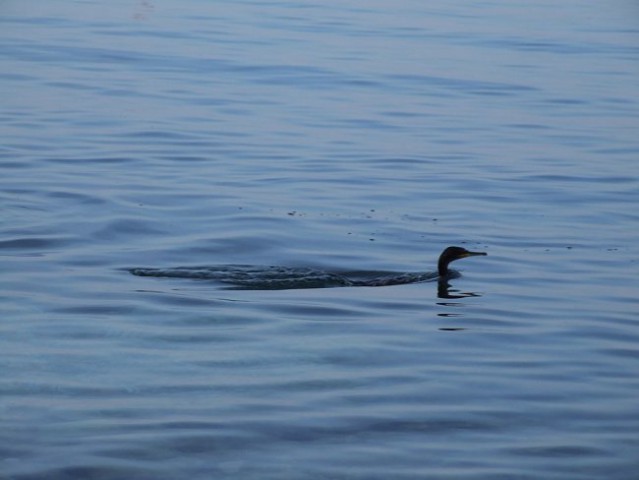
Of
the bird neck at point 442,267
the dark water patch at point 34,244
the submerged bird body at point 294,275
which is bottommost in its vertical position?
the submerged bird body at point 294,275

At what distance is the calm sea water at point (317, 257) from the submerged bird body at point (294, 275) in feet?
0.74

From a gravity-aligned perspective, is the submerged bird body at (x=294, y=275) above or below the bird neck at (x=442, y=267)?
below

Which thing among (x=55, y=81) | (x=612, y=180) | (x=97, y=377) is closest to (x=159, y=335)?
(x=97, y=377)

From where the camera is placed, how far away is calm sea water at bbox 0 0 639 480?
9.09 m

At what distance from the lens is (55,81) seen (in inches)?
1093

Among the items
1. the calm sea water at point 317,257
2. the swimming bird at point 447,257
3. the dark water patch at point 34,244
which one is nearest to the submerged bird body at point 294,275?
the swimming bird at point 447,257

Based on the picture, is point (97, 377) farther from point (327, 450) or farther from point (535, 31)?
point (535, 31)

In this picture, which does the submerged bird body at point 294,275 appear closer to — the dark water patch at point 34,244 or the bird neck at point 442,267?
the bird neck at point 442,267

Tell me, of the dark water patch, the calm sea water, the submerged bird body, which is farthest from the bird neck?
the dark water patch

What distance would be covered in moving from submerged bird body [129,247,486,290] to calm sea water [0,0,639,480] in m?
0.22

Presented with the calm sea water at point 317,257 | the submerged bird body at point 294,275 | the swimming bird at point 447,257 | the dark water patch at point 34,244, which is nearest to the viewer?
the calm sea water at point 317,257

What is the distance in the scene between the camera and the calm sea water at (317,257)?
29.8ft

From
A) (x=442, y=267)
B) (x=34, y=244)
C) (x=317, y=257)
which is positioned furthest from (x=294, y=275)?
(x=34, y=244)

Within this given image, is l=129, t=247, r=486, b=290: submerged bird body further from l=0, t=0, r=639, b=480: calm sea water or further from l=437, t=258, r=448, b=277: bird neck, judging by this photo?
l=0, t=0, r=639, b=480: calm sea water
